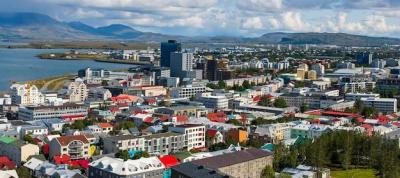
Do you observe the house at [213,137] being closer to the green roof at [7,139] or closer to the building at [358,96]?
the green roof at [7,139]

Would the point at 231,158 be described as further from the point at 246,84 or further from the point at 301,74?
the point at 301,74

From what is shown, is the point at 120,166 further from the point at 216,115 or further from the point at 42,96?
the point at 42,96

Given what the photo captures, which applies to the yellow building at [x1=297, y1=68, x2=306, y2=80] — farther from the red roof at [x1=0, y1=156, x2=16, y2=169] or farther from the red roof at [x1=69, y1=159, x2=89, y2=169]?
the red roof at [x1=0, y1=156, x2=16, y2=169]

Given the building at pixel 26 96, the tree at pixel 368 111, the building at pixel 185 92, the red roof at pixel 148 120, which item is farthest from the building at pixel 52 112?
the tree at pixel 368 111

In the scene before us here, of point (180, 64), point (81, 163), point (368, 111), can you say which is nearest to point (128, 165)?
point (81, 163)

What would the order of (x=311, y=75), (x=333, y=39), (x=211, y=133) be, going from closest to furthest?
(x=211, y=133)
(x=311, y=75)
(x=333, y=39)

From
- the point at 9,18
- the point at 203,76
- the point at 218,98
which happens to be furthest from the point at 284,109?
the point at 9,18
